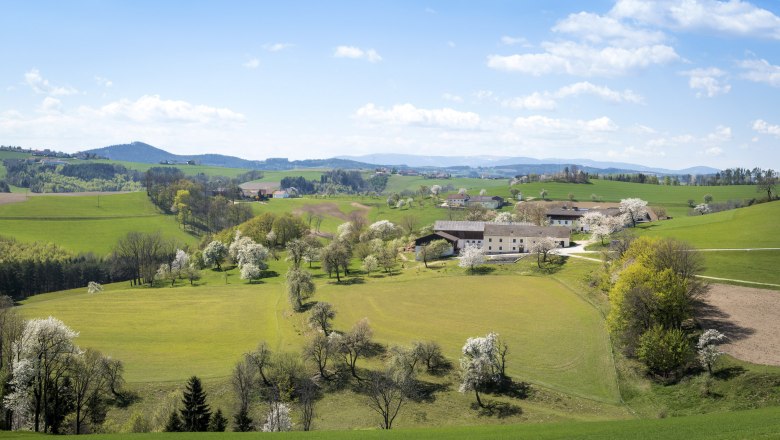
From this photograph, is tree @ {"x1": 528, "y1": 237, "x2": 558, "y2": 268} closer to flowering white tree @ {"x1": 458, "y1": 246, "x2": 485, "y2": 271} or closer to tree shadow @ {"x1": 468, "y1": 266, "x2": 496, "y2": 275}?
tree shadow @ {"x1": 468, "y1": 266, "x2": 496, "y2": 275}

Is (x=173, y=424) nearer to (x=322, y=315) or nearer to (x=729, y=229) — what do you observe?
(x=322, y=315)

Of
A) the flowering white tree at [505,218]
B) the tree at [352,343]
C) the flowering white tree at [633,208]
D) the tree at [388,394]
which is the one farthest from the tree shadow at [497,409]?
the flowering white tree at [505,218]

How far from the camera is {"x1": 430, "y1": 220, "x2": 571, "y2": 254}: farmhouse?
109 meters

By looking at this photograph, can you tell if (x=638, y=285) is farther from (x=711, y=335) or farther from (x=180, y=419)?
(x=180, y=419)

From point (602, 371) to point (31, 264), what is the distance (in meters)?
119

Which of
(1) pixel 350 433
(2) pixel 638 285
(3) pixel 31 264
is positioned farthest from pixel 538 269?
(3) pixel 31 264

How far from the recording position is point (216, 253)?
381ft

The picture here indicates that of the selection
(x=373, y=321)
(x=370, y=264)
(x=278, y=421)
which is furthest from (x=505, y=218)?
(x=278, y=421)

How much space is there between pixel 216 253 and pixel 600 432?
102770mm

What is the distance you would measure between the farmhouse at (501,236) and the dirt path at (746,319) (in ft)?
138

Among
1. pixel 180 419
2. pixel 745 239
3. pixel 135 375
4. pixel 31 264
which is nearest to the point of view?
pixel 180 419

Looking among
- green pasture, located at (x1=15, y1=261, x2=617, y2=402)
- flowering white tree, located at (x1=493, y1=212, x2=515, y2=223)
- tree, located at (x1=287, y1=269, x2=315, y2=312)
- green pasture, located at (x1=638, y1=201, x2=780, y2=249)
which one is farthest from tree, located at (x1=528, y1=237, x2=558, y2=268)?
tree, located at (x1=287, y1=269, x2=315, y2=312)

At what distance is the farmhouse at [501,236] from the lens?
358 ft

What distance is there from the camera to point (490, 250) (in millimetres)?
112312
